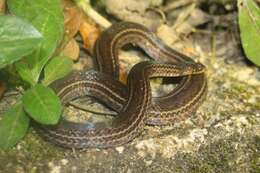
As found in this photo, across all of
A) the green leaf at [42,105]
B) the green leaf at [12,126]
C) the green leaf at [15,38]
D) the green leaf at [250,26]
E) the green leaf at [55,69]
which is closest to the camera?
the green leaf at [15,38]

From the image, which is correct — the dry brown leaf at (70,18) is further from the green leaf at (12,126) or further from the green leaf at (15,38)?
the green leaf at (15,38)

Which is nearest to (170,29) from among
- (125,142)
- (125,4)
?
(125,4)

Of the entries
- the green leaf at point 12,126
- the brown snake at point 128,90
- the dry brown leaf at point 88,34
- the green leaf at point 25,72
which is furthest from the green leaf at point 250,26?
the green leaf at point 12,126

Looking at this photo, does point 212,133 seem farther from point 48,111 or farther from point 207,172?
point 48,111

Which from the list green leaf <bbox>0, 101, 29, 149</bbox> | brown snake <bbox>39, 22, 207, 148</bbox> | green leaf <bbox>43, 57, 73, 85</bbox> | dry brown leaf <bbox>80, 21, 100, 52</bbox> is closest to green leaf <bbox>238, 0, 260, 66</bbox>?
brown snake <bbox>39, 22, 207, 148</bbox>

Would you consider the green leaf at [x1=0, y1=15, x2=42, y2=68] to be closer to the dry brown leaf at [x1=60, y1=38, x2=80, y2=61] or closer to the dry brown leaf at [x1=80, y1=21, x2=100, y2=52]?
the dry brown leaf at [x1=60, y1=38, x2=80, y2=61]

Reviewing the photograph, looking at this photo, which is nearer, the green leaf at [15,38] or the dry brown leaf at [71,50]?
the green leaf at [15,38]
